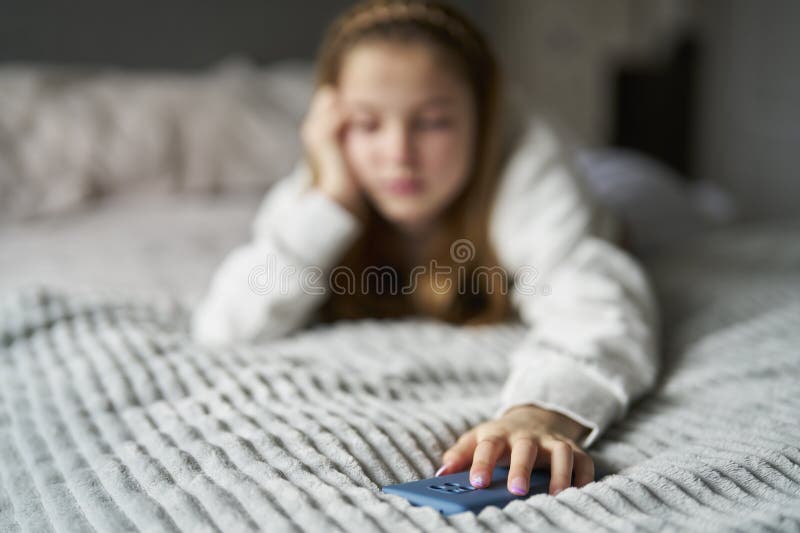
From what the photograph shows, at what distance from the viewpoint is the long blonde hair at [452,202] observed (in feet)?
3.25

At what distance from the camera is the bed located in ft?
1.46

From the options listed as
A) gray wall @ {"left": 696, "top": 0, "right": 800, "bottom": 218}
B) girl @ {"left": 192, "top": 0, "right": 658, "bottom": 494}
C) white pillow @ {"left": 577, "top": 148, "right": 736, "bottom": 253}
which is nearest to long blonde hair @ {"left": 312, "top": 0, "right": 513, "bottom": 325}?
girl @ {"left": 192, "top": 0, "right": 658, "bottom": 494}

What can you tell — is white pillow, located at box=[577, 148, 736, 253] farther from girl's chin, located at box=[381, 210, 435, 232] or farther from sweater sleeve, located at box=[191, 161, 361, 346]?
sweater sleeve, located at box=[191, 161, 361, 346]

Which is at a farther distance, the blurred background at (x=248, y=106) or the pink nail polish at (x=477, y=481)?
the blurred background at (x=248, y=106)

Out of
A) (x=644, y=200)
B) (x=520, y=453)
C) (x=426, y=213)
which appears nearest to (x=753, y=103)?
(x=644, y=200)

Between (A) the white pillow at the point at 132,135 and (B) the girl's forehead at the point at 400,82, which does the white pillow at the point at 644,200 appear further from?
(A) the white pillow at the point at 132,135

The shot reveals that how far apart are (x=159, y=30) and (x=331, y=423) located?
4.92ft

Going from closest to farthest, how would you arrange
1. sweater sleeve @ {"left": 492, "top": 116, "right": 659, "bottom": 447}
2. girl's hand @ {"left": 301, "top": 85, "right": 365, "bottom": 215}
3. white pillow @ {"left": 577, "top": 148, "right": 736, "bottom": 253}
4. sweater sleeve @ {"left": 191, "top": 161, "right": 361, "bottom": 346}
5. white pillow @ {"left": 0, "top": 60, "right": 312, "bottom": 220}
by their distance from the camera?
1. sweater sleeve @ {"left": 492, "top": 116, "right": 659, "bottom": 447}
2. sweater sleeve @ {"left": 191, "top": 161, "right": 361, "bottom": 346}
3. girl's hand @ {"left": 301, "top": 85, "right": 365, "bottom": 215}
4. white pillow @ {"left": 0, "top": 60, "right": 312, "bottom": 220}
5. white pillow @ {"left": 577, "top": 148, "right": 736, "bottom": 253}

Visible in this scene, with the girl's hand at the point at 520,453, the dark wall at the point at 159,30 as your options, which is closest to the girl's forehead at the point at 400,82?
the girl's hand at the point at 520,453

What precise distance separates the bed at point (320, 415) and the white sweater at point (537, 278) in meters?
0.04

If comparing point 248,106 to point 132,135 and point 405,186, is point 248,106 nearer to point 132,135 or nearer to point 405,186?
point 132,135

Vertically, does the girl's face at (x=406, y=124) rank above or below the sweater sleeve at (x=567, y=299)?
above

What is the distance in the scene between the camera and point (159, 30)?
5.90 ft

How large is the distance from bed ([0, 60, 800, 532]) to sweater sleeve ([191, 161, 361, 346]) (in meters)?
0.03
